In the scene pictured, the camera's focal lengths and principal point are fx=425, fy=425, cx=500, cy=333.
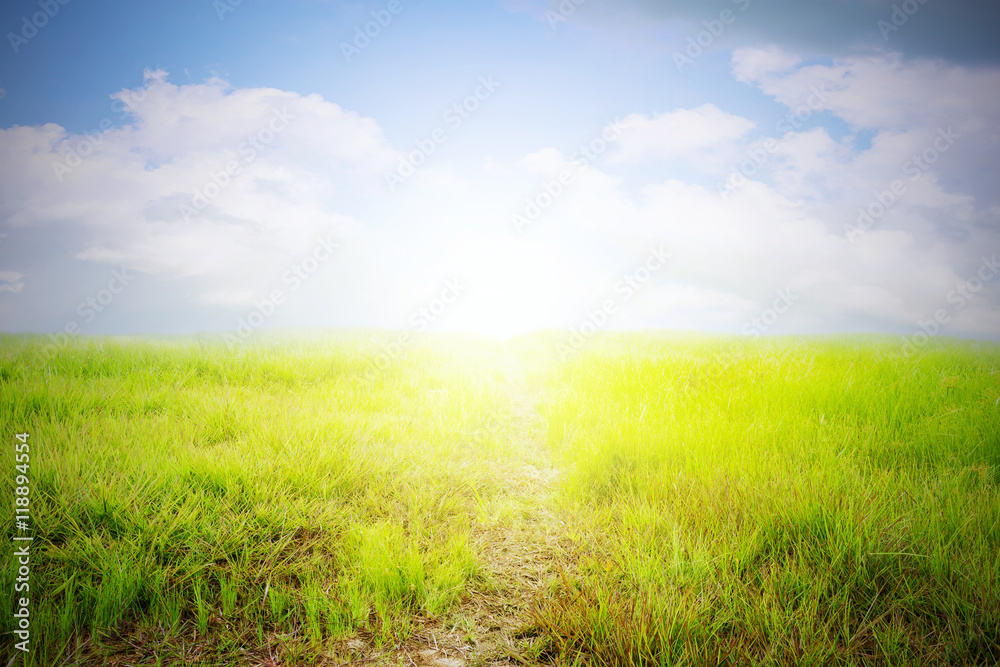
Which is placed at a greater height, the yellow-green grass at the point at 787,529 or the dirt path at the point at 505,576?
the yellow-green grass at the point at 787,529

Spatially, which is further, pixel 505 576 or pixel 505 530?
pixel 505 530

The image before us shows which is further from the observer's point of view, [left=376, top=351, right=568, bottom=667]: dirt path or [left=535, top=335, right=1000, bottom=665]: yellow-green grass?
[left=376, top=351, right=568, bottom=667]: dirt path

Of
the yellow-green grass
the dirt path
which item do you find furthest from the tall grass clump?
the yellow-green grass

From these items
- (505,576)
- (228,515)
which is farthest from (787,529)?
(228,515)

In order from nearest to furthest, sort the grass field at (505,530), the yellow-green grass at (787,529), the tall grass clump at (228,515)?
the yellow-green grass at (787,529), the grass field at (505,530), the tall grass clump at (228,515)

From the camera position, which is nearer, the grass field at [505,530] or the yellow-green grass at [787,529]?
the yellow-green grass at [787,529]

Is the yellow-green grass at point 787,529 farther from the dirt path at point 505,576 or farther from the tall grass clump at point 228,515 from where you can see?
the tall grass clump at point 228,515

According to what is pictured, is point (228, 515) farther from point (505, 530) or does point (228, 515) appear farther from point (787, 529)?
point (787, 529)

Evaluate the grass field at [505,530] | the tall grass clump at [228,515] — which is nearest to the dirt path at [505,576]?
the grass field at [505,530]

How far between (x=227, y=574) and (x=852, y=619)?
3.60 meters

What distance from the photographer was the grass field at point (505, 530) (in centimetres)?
221

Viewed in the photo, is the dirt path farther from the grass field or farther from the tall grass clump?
the tall grass clump

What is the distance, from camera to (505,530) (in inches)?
134

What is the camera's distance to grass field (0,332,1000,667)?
7.25 ft
